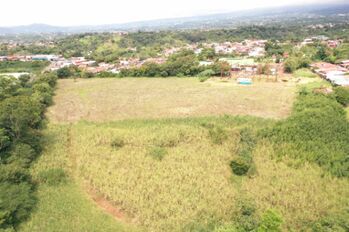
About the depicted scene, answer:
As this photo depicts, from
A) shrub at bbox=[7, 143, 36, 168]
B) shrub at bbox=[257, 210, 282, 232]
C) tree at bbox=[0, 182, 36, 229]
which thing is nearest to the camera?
shrub at bbox=[257, 210, 282, 232]

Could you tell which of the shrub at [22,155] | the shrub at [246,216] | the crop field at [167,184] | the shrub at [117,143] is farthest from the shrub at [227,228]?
the shrub at [22,155]

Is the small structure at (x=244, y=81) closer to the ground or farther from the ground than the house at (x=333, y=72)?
farther from the ground

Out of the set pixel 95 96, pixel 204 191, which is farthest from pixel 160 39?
pixel 204 191

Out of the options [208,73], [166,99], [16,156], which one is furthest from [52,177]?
[208,73]

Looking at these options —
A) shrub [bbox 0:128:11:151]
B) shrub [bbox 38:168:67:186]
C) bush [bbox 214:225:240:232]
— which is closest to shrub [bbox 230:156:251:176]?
bush [bbox 214:225:240:232]

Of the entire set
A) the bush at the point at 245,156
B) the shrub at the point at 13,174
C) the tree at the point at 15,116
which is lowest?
the bush at the point at 245,156

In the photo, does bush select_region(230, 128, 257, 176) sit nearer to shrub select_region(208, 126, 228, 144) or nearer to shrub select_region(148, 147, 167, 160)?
shrub select_region(208, 126, 228, 144)

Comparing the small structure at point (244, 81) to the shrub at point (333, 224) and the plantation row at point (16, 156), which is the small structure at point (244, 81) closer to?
the plantation row at point (16, 156)
